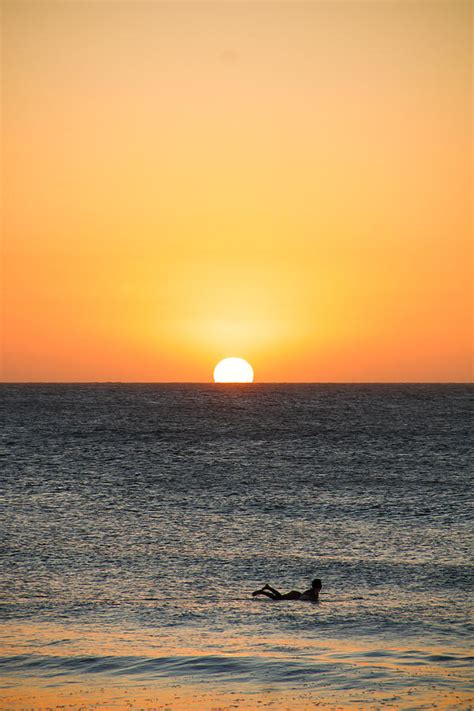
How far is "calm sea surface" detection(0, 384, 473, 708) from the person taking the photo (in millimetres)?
19344

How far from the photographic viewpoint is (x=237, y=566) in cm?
3084

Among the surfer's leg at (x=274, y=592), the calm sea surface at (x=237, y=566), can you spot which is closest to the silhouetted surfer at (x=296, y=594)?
the surfer's leg at (x=274, y=592)

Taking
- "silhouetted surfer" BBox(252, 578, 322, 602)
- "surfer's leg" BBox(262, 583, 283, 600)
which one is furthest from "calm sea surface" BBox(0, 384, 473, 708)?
"surfer's leg" BBox(262, 583, 283, 600)

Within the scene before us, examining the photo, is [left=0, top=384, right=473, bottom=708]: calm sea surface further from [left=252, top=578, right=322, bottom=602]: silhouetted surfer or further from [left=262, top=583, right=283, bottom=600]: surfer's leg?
[left=262, top=583, right=283, bottom=600]: surfer's leg

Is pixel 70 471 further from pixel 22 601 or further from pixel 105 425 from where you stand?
pixel 105 425

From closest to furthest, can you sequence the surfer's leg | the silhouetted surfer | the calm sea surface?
the calm sea surface
the silhouetted surfer
the surfer's leg

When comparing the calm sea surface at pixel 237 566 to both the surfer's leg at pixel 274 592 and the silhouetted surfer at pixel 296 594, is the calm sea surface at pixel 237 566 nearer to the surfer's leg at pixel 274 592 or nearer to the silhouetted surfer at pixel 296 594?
the silhouetted surfer at pixel 296 594

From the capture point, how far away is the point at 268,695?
17297 millimetres

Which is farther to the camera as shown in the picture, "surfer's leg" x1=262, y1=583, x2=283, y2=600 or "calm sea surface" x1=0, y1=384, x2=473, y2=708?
"surfer's leg" x1=262, y1=583, x2=283, y2=600

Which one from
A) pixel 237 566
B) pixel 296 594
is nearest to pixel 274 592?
pixel 296 594

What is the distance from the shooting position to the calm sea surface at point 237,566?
Result: 19344 millimetres

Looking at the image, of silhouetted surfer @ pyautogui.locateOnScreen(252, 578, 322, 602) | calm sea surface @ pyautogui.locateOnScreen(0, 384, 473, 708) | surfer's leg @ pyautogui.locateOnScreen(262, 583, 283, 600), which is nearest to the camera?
calm sea surface @ pyautogui.locateOnScreen(0, 384, 473, 708)

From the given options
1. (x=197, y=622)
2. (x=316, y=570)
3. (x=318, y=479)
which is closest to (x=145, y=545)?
(x=316, y=570)

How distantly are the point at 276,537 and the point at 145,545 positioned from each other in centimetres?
548
